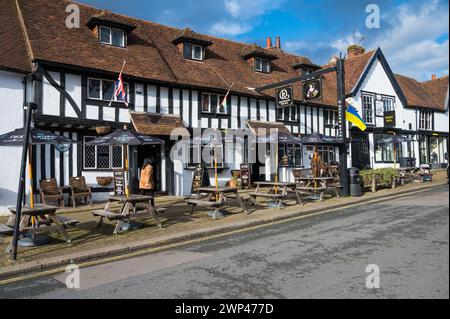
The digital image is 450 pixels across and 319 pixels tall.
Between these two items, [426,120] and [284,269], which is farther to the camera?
[426,120]

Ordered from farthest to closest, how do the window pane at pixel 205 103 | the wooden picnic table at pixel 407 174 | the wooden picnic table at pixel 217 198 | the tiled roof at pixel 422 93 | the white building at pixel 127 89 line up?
the tiled roof at pixel 422 93 → the wooden picnic table at pixel 407 174 → the window pane at pixel 205 103 → the white building at pixel 127 89 → the wooden picnic table at pixel 217 198

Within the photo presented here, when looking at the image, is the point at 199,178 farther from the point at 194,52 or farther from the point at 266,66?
the point at 266,66

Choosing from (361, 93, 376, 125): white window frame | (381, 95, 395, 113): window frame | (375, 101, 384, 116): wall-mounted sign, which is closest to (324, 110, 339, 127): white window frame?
(361, 93, 376, 125): white window frame

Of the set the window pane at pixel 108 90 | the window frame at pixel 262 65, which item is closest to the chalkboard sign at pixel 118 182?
the window pane at pixel 108 90

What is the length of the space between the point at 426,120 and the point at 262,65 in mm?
17966

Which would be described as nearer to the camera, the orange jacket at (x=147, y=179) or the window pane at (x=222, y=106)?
the orange jacket at (x=147, y=179)

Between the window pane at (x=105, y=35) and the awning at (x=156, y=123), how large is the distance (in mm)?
3610

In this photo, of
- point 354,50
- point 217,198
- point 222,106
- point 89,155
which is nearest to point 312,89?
point 222,106

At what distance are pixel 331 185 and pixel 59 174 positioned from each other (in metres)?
9.71

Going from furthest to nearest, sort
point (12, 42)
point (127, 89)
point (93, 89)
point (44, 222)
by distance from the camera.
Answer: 1. point (127, 89)
2. point (93, 89)
3. point (12, 42)
4. point (44, 222)

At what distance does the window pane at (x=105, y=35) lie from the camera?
15.3m

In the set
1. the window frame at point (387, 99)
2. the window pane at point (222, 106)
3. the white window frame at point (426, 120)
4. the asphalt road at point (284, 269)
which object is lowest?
the asphalt road at point (284, 269)

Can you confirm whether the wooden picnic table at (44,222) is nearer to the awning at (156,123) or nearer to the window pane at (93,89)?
the awning at (156,123)

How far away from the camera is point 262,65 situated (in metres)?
21.1
